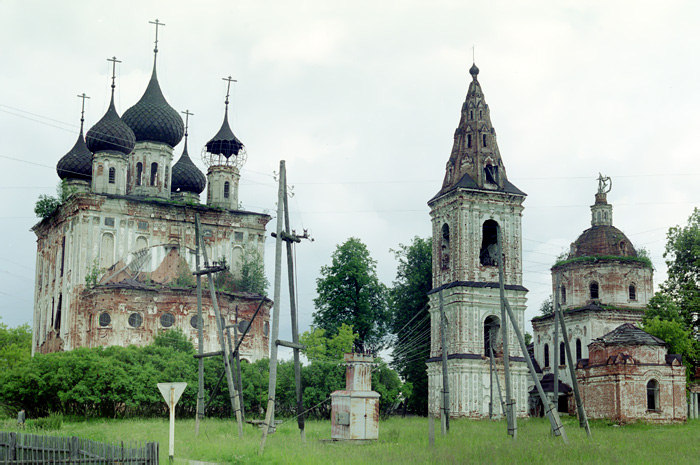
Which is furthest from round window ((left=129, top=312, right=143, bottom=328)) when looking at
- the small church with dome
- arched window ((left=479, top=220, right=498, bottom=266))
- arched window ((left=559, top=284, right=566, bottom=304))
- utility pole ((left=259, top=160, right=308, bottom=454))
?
arched window ((left=559, top=284, right=566, bottom=304))

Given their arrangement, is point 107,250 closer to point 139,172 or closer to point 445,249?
point 139,172

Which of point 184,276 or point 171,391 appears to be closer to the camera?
point 171,391

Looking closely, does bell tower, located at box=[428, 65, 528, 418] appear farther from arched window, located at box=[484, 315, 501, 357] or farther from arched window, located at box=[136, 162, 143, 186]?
arched window, located at box=[136, 162, 143, 186]

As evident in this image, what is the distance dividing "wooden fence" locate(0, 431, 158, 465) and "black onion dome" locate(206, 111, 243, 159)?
39656 millimetres

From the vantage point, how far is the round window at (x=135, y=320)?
47281mm

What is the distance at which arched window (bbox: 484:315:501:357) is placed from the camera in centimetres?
4772

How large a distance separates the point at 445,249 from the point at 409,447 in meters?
25.2

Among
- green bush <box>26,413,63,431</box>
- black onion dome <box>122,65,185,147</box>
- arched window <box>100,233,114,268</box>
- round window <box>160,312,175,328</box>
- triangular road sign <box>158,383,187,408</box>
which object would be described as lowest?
green bush <box>26,413,63,431</box>

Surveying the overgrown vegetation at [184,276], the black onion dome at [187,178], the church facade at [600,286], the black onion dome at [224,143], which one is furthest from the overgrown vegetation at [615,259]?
the black onion dome at [187,178]

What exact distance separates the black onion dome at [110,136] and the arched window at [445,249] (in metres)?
19.1

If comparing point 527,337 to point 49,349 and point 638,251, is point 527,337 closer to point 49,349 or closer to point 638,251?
point 638,251

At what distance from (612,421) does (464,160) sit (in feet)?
A: 54.2

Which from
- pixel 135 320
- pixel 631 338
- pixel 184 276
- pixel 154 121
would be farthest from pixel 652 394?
pixel 154 121

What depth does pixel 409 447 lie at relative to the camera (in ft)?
80.7
